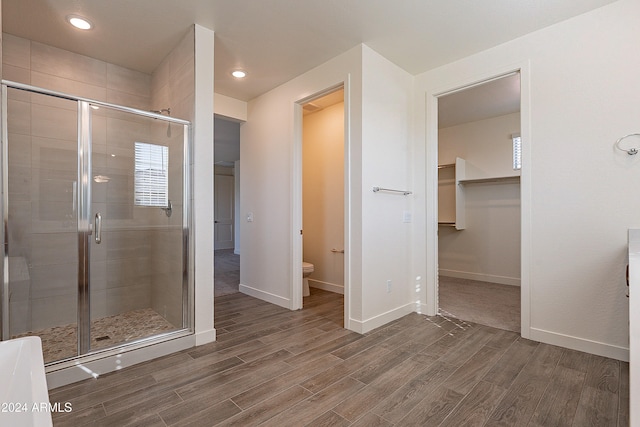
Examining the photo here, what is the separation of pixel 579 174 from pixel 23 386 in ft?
10.6

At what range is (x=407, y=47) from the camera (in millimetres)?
2840

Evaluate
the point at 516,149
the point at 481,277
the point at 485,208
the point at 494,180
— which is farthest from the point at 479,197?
the point at 481,277

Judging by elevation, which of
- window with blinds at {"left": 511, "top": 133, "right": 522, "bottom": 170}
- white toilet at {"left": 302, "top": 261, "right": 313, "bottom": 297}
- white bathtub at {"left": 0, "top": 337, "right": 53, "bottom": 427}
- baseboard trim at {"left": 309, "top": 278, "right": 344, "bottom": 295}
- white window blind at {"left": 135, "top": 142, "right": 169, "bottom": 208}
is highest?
window with blinds at {"left": 511, "top": 133, "right": 522, "bottom": 170}

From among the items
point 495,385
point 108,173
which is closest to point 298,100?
point 108,173

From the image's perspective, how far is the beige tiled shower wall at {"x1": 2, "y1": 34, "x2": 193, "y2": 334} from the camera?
2477 millimetres

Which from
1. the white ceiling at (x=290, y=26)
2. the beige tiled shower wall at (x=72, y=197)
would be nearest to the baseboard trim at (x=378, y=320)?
the beige tiled shower wall at (x=72, y=197)

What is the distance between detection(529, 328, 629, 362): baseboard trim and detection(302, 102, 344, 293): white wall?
221cm

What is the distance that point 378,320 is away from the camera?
A: 114 inches

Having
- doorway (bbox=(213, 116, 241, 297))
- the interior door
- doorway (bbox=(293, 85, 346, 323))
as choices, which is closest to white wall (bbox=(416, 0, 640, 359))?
doorway (bbox=(293, 85, 346, 323))

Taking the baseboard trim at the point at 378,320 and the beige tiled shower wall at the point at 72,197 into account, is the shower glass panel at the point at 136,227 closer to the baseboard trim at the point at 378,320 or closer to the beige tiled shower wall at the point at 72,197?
the beige tiled shower wall at the point at 72,197

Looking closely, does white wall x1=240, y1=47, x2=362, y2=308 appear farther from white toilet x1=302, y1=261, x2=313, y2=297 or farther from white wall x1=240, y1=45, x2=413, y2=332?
white toilet x1=302, y1=261, x2=313, y2=297

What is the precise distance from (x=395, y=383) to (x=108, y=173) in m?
2.93

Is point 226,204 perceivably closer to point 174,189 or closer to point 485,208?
point 174,189

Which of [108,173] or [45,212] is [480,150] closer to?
[108,173]
